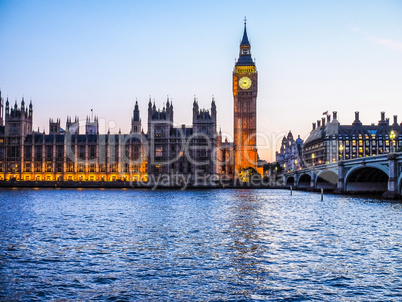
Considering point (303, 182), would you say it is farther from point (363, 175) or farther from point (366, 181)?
point (363, 175)

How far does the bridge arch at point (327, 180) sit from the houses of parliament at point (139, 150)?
34681 millimetres

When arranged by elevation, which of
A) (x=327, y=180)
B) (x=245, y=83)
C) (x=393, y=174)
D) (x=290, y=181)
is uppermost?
(x=245, y=83)

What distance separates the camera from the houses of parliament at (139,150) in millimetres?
132500

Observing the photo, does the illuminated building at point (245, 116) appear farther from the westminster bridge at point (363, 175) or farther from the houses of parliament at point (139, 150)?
the westminster bridge at point (363, 175)

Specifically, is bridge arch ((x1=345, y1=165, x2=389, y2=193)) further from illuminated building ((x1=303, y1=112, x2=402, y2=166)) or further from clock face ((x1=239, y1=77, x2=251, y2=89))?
clock face ((x1=239, y1=77, x2=251, y2=89))

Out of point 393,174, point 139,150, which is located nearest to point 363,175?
point 393,174

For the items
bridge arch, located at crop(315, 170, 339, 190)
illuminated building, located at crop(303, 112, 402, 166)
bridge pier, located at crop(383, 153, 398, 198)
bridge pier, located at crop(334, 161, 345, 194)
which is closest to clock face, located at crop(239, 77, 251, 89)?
illuminated building, located at crop(303, 112, 402, 166)

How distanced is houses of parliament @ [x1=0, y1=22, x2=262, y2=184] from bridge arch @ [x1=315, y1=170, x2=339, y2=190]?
114ft

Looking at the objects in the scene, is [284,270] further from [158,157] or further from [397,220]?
[158,157]

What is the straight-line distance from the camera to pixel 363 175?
82.6m

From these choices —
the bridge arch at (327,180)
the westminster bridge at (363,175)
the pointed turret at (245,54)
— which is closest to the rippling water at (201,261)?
the westminster bridge at (363,175)

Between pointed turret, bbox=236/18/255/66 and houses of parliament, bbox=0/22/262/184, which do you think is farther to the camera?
pointed turret, bbox=236/18/255/66

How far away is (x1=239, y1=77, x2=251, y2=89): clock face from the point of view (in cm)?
15550

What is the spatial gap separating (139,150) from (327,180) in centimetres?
6373
